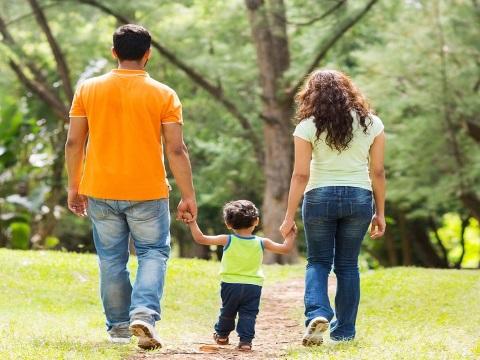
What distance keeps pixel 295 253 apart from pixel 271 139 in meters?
2.27

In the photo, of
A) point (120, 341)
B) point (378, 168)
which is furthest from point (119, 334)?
point (378, 168)

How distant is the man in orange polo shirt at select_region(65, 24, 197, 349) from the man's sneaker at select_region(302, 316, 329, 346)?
1.00 m

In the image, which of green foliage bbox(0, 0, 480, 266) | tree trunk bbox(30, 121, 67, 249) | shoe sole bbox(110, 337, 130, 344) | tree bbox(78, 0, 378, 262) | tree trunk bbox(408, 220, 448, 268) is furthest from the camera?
tree trunk bbox(408, 220, 448, 268)

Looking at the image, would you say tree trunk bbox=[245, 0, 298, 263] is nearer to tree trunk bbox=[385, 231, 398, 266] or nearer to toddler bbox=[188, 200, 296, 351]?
tree trunk bbox=[385, 231, 398, 266]

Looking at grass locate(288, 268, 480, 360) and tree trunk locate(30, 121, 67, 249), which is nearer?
grass locate(288, 268, 480, 360)

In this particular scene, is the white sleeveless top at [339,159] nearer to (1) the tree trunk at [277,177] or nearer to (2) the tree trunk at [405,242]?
(1) the tree trunk at [277,177]

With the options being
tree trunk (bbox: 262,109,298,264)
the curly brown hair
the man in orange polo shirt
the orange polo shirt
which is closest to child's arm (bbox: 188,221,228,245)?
the man in orange polo shirt

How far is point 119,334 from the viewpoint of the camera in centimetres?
621

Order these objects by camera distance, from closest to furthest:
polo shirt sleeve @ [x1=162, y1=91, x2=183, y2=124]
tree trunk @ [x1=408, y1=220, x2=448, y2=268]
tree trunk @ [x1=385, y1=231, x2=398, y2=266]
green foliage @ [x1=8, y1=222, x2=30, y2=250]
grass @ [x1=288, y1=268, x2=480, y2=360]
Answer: grass @ [x1=288, y1=268, x2=480, y2=360], polo shirt sleeve @ [x1=162, y1=91, x2=183, y2=124], green foliage @ [x1=8, y1=222, x2=30, y2=250], tree trunk @ [x1=408, y1=220, x2=448, y2=268], tree trunk @ [x1=385, y1=231, x2=398, y2=266]

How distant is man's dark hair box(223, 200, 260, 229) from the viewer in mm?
6184

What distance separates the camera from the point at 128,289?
6.18m

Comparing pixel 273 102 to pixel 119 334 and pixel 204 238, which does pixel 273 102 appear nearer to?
pixel 204 238

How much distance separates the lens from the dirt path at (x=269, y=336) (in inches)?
232

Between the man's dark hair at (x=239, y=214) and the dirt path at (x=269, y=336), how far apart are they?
83 cm
